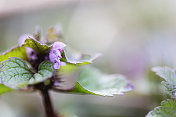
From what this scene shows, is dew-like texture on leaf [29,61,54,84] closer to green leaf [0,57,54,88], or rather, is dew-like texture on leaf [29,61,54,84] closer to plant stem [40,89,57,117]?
green leaf [0,57,54,88]

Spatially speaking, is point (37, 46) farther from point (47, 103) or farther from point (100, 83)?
point (100, 83)

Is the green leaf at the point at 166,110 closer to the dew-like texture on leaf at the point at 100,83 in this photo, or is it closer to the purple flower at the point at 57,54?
the dew-like texture on leaf at the point at 100,83

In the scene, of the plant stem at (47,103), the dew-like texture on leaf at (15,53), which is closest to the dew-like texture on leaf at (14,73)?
the dew-like texture on leaf at (15,53)

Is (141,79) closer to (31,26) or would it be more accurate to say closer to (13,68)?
(13,68)

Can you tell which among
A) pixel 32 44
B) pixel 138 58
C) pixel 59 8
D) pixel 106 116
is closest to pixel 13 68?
pixel 32 44

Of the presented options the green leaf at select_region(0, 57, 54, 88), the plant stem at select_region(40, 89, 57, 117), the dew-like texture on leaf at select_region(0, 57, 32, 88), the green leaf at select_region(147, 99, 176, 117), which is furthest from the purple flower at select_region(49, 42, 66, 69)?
the green leaf at select_region(147, 99, 176, 117)

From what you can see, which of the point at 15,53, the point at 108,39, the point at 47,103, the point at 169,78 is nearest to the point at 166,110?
the point at 169,78

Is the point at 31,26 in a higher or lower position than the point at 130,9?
lower

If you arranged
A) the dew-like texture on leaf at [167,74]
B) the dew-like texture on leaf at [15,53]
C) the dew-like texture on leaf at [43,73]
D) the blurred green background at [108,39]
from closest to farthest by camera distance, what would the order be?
the dew-like texture on leaf at [43,73] → the dew-like texture on leaf at [167,74] → the dew-like texture on leaf at [15,53] → the blurred green background at [108,39]
